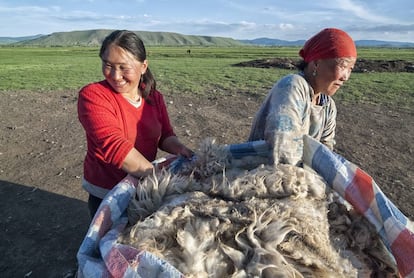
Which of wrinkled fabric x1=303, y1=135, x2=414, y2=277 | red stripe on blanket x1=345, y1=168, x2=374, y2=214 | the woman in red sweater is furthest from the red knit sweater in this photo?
red stripe on blanket x1=345, y1=168, x2=374, y2=214

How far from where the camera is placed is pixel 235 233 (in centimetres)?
157

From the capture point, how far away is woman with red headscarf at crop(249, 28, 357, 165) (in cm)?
208

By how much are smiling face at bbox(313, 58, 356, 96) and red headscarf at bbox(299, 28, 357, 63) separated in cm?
3

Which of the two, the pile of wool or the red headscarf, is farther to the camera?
the red headscarf

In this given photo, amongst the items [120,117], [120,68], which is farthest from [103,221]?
[120,68]

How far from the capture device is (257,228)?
1580 millimetres

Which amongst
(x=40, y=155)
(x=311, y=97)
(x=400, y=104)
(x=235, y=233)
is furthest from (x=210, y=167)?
(x=400, y=104)

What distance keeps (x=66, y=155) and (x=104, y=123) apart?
4.71 metres

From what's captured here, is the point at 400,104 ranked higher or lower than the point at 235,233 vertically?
lower

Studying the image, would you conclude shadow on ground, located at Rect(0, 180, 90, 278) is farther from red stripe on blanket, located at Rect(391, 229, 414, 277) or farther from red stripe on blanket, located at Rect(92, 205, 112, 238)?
red stripe on blanket, located at Rect(391, 229, 414, 277)

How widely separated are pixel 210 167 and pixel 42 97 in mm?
10382

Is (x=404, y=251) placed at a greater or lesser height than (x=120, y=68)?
lesser

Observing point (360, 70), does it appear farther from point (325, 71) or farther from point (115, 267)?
point (115, 267)

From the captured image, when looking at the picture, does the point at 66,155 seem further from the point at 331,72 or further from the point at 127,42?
the point at 331,72
